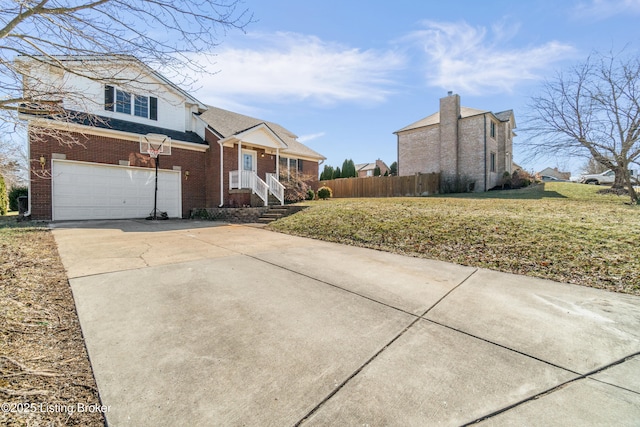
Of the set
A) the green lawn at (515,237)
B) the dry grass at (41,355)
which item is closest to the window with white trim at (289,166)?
the green lawn at (515,237)

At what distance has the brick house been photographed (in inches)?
420

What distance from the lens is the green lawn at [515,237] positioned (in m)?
4.74

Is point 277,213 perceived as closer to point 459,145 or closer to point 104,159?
point 104,159

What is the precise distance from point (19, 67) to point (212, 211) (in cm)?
1043

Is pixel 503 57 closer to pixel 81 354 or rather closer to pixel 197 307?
pixel 197 307

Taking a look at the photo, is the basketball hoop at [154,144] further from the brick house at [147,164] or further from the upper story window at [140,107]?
the upper story window at [140,107]

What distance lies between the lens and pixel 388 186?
67.4 feet

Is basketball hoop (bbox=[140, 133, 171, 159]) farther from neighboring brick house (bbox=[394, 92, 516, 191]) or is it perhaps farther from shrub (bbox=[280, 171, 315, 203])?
neighboring brick house (bbox=[394, 92, 516, 191])

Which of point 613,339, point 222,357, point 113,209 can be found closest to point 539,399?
point 613,339

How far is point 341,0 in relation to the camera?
727 cm

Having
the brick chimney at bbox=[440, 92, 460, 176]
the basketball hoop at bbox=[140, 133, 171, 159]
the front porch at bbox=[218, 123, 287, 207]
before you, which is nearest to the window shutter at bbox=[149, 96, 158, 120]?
the basketball hoop at bbox=[140, 133, 171, 159]

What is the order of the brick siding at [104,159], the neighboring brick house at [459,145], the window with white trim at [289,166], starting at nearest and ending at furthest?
the brick siding at [104,159] < the window with white trim at [289,166] < the neighboring brick house at [459,145]

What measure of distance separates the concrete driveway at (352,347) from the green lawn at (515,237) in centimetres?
81

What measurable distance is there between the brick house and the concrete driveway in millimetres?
8803
